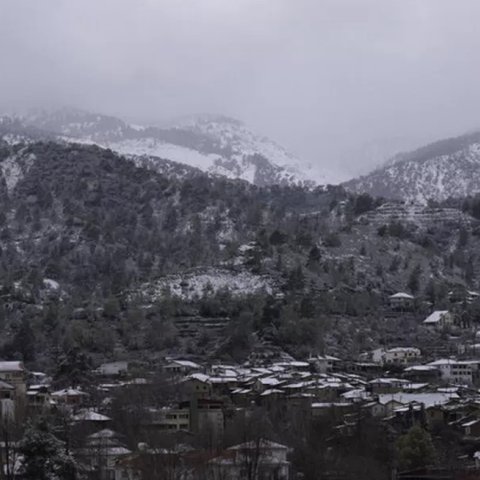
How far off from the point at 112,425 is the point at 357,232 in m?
97.6

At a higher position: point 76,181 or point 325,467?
point 76,181

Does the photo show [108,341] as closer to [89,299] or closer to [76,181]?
[89,299]

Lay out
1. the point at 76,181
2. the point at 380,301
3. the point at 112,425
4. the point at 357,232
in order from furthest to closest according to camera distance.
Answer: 1. the point at 76,181
2. the point at 357,232
3. the point at 380,301
4. the point at 112,425

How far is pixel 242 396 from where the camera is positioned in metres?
94.3

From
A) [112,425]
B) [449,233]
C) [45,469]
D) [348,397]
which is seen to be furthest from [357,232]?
[45,469]

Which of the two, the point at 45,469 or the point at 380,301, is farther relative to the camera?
the point at 380,301

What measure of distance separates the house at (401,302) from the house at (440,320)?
17.7 ft

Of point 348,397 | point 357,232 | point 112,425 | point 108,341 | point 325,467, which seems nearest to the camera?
point 325,467

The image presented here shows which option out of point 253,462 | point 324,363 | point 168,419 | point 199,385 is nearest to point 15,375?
point 199,385

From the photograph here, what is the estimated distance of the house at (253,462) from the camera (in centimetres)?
5666

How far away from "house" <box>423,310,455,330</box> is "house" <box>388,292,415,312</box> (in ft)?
17.7

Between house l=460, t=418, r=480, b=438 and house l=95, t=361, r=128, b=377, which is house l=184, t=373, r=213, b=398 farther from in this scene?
house l=460, t=418, r=480, b=438

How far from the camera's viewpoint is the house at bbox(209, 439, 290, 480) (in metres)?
56.7

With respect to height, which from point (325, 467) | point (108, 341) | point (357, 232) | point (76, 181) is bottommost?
point (325, 467)
